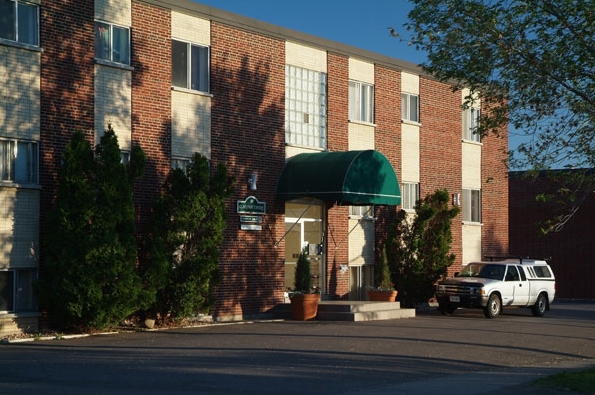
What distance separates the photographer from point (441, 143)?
113 ft

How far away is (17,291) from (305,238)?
1011 cm

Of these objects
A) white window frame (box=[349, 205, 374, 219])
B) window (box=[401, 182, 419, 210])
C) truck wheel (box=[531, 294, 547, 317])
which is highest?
window (box=[401, 182, 419, 210])

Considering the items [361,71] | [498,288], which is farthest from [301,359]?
[361,71]

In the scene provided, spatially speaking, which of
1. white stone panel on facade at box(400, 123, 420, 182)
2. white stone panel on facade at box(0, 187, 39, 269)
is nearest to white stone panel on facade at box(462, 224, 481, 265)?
white stone panel on facade at box(400, 123, 420, 182)

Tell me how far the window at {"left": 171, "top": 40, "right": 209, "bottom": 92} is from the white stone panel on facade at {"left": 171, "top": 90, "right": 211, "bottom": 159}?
31 cm

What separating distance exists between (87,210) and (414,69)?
50.7 feet

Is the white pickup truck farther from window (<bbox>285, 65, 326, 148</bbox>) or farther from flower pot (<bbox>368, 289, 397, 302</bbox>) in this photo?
window (<bbox>285, 65, 326, 148</bbox>)

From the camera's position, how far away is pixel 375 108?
3164 cm

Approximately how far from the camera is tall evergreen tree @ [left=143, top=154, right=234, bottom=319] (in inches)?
923

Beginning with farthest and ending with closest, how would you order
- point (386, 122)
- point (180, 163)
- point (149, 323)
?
point (386, 122), point (180, 163), point (149, 323)

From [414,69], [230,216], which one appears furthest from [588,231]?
[230,216]

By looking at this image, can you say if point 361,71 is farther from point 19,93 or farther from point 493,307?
point 19,93

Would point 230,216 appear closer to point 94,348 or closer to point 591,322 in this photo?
point 94,348

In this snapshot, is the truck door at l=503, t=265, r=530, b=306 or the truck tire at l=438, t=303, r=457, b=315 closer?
the truck tire at l=438, t=303, r=457, b=315
